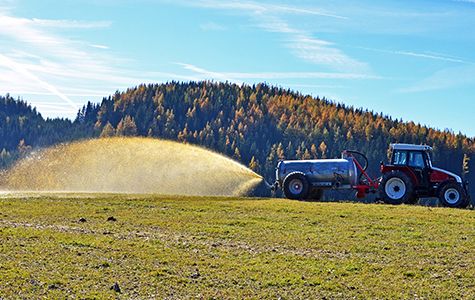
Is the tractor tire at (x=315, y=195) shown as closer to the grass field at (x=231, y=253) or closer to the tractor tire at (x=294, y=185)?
the tractor tire at (x=294, y=185)

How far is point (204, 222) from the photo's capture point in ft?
88.8

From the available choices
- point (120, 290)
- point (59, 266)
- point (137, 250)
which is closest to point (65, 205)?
point (137, 250)

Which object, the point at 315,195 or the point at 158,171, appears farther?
the point at 158,171

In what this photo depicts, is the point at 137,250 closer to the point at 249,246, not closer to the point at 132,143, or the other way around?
the point at 249,246

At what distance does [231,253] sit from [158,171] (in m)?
37.0

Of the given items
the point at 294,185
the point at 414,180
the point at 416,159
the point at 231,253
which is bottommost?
the point at 231,253

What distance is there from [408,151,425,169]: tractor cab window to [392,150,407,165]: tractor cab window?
37 cm

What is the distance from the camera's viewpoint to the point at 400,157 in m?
40.2

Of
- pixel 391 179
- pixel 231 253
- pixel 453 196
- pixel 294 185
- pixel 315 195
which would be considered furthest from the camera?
pixel 315 195

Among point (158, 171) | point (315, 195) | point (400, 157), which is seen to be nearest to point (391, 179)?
point (400, 157)

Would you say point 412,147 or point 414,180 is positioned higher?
point 412,147

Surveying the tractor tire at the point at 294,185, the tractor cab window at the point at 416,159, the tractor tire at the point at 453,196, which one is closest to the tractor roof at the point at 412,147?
the tractor cab window at the point at 416,159

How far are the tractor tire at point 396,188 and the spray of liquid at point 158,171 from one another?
8822 millimetres

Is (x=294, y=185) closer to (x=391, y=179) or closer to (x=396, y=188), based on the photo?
(x=391, y=179)
